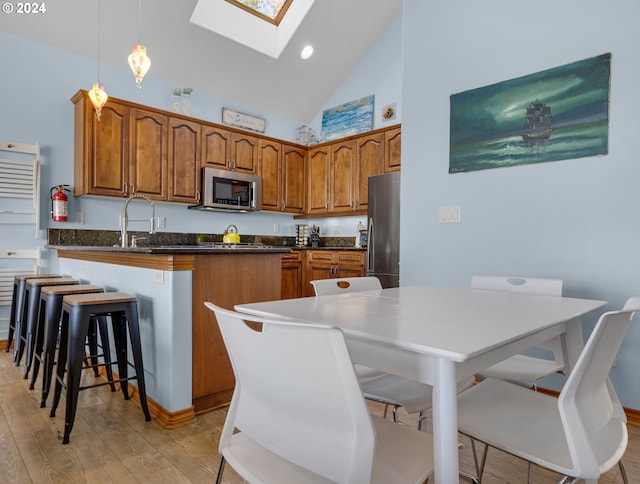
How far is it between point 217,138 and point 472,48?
2905mm

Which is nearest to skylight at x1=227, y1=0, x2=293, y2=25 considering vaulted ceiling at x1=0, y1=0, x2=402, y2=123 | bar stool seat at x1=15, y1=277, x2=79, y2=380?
vaulted ceiling at x1=0, y1=0, x2=402, y2=123

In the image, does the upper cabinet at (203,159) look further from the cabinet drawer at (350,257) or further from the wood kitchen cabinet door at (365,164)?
the cabinet drawer at (350,257)

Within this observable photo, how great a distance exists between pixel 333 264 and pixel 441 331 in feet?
12.2

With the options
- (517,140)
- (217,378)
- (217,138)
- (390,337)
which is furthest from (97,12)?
(390,337)

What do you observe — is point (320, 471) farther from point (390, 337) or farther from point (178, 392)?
point (178, 392)

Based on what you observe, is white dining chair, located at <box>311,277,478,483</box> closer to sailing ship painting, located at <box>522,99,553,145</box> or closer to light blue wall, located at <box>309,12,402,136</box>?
sailing ship painting, located at <box>522,99,553,145</box>

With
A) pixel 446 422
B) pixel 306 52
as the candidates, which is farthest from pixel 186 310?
pixel 306 52

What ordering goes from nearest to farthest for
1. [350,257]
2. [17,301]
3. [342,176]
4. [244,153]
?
[17,301] → [350,257] → [244,153] → [342,176]


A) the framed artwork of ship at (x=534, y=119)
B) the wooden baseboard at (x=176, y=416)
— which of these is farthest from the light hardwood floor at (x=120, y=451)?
the framed artwork of ship at (x=534, y=119)

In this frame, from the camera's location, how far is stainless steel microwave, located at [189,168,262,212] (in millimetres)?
4301

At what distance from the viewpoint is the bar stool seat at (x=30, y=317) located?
2561 millimetres

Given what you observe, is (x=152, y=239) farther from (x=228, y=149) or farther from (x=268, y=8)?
(x=268, y=8)

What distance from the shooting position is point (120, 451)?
171 cm

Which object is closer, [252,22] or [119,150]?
[119,150]
